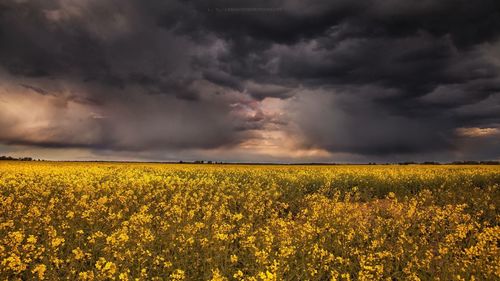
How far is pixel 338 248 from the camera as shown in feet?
28.8

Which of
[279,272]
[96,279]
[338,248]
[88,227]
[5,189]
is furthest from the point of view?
[5,189]

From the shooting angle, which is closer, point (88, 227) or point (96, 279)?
point (96, 279)

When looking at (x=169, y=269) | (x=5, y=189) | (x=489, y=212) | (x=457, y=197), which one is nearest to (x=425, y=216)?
(x=489, y=212)

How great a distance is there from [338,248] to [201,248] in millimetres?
3278

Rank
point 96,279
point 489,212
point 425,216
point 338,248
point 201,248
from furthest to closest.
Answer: point 489,212
point 425,216
point 338,248
point 201,248
point 96,279

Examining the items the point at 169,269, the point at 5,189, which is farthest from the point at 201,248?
the point at 5,189

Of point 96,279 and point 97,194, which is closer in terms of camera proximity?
point 96,279

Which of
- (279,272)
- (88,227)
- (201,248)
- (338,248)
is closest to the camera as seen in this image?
(279,272)

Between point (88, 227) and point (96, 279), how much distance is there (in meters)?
4.54

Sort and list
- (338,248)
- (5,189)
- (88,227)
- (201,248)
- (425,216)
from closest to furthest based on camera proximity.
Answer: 1. (201,248)
2. (338,248)
3. (88,227)
4. (425,216)
5. (5,189)

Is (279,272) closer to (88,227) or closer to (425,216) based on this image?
(88,227)

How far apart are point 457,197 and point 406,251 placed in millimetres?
9727

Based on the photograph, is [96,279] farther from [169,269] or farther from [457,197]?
[457,197]

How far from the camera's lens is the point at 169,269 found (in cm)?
690
